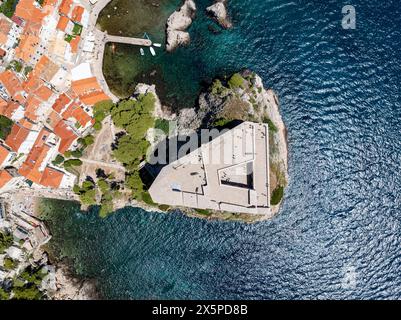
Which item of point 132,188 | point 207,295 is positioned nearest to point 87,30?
point 132,188

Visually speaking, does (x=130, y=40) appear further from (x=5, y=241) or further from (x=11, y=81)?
(x=5, y=241)

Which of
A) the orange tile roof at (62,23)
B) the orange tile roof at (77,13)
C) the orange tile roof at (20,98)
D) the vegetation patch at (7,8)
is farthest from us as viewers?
the vegetation patch at (7,8)

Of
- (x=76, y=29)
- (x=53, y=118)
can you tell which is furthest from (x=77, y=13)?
(x=53, y=118)

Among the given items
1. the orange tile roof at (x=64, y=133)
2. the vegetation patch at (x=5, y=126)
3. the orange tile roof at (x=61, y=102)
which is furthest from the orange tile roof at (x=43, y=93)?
the vegetation patch at (x=5, y=126)

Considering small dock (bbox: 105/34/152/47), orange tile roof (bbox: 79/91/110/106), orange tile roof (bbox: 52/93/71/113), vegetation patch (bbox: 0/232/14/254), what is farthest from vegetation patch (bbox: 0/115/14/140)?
small dock (bbox: 105/34/152/47)

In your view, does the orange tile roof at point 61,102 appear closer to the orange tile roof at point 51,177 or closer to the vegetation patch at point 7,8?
the orange tile roof at point 51,177

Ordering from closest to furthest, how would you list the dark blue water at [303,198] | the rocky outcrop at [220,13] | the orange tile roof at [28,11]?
the dark blue water at [303,198] < the orange tile roof at [28,11] < the rocky outcrop at [220,13]

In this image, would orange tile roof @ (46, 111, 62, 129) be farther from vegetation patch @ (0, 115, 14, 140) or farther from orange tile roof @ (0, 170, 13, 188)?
Result: orange tile roof @ (0, 170, 13, 188)
